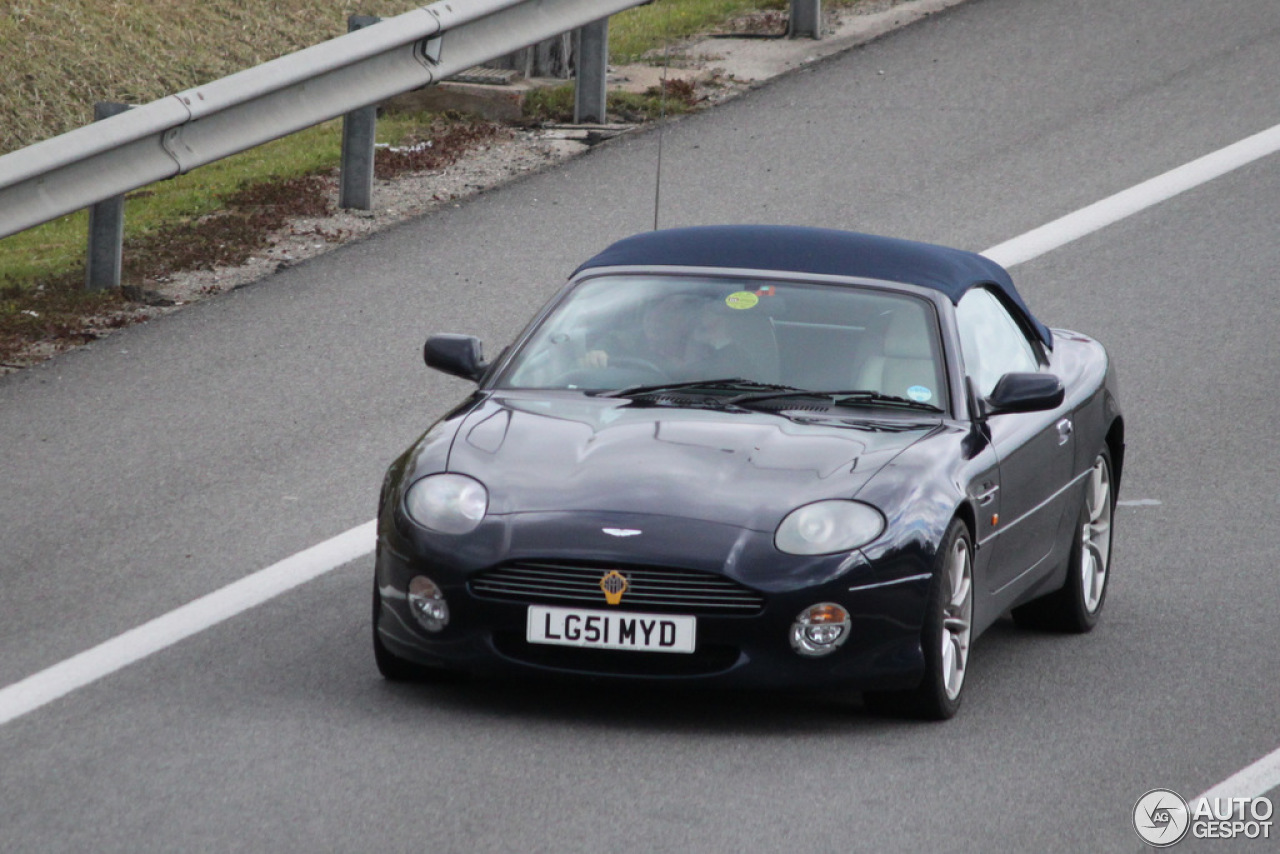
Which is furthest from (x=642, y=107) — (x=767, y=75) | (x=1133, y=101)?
(x=1133, y=101)

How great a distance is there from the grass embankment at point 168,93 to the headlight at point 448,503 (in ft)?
16.9

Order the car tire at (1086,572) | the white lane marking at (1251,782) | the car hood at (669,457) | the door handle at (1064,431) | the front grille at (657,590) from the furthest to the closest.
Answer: the car tire at (1086,572)
the door handle at (1064,431)
the car hood at (669,457)
the front grille at (657,590)
the white lane marking at (1251,782)

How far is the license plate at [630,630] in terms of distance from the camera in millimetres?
6148

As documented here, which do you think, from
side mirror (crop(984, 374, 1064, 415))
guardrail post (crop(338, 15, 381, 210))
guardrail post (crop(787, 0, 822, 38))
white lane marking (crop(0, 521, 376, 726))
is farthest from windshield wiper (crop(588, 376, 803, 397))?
guardrail post (crop(787, 0, 822, 38))

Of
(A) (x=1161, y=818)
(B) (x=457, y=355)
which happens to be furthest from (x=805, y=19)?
(A) (x=1161, y=818)

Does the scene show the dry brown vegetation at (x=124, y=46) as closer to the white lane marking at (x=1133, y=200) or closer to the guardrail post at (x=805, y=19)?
the guardrail post at (x=805, y=19)

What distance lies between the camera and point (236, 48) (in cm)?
1758

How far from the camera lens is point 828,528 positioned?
6.22 meters

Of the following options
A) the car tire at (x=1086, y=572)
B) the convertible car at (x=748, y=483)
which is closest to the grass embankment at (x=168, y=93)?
the convertible car at (x=748, y=483)

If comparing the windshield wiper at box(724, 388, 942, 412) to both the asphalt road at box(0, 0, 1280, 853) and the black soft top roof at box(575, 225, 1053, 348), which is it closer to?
the black soft top roof at box(575, 225, 1053, 348)

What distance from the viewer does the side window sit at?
24.2ft

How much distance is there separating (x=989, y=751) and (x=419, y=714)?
5.42 ft

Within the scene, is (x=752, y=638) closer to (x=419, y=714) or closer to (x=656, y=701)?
(x=656, y=701)

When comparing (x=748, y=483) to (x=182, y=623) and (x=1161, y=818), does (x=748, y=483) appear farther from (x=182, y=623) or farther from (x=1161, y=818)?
(x=182, y=623)
